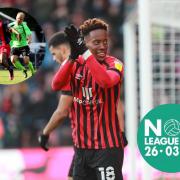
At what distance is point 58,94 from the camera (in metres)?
8.64

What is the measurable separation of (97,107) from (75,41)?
0.43 metres

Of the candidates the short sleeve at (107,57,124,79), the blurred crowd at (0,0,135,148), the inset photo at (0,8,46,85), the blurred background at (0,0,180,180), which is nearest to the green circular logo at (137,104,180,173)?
the short sleeve at (107,57,124,79)

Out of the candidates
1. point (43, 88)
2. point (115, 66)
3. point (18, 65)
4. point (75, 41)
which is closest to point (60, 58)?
point (18, 65)

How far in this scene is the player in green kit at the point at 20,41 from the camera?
13.9 ft

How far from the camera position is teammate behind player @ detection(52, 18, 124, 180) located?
4.20 meters

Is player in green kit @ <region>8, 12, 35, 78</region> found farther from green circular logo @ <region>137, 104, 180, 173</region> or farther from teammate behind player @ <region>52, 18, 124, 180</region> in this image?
green circular logo @ <region>137, 104, 180, 173</region>

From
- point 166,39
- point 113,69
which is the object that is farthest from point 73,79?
point 166,39

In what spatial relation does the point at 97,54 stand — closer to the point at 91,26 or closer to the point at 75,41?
the point at 91,26

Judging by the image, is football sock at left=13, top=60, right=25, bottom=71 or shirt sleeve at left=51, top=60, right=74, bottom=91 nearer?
shirt sleeve at left=51, top=60, right=74, bottom=91

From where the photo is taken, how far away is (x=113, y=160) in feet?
13.9

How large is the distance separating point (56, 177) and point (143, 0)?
3.60m

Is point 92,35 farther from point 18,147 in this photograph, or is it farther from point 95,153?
point 18,147

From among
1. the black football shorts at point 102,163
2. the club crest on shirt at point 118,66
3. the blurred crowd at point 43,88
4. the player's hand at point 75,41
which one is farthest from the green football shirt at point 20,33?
the blurred crowd at point 43,88

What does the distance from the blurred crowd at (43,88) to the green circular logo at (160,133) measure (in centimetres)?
407
